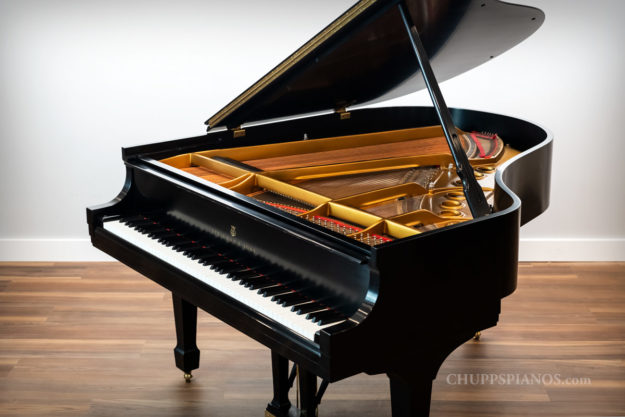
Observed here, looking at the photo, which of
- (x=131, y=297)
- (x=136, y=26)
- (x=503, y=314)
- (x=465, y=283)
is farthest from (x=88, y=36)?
(x=465, y=283)

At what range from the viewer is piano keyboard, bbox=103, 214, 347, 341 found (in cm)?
222

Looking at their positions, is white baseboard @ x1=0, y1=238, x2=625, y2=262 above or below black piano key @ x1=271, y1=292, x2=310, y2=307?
below

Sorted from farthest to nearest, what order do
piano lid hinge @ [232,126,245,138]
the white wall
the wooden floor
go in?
the white wall
piano lid hinge @ [232,126,245,138]
the wooden floor

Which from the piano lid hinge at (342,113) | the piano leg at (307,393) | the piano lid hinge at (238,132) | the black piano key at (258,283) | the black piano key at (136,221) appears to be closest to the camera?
the black piano key at (258,283)

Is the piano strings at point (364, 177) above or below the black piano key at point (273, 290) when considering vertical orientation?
above

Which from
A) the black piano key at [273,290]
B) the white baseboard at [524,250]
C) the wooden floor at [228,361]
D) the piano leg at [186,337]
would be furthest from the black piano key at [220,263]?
the white baseboard at [524,250]

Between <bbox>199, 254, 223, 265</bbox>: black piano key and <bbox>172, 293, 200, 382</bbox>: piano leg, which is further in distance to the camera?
<bbox>172, 293, 200, 382</bbox>: piano leg

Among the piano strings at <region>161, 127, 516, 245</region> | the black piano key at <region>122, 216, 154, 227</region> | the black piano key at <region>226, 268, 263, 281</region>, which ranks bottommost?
the black piano key at <region>226, 268, 263, 281</region>

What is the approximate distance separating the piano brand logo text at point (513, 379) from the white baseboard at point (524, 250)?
5.74 ft

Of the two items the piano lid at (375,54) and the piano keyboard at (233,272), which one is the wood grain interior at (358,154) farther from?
the piano keyboard at (233,272)

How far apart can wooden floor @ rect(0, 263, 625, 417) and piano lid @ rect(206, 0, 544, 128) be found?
126 cm

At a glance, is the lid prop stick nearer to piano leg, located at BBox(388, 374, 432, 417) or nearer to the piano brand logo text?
piano leg, located at BBox(388, 374, 432, 417)

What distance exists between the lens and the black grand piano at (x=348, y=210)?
84.4 inches

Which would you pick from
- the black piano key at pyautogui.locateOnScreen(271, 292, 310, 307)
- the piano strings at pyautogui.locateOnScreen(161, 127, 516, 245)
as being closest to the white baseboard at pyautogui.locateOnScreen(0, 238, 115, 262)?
the piano strings at pyautogui.locateOnScreen(161, 127, 516, 245)
